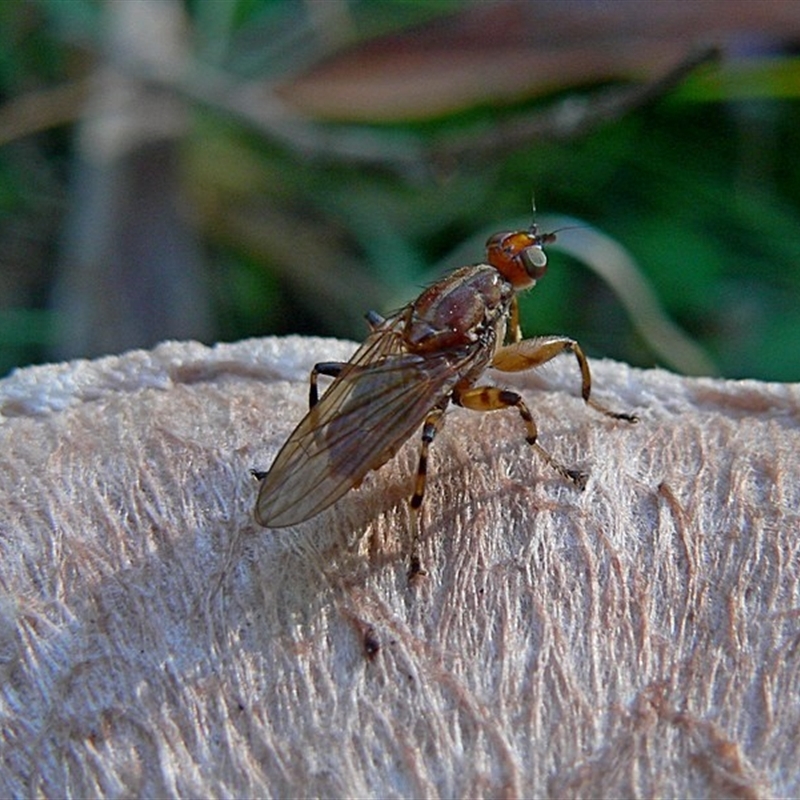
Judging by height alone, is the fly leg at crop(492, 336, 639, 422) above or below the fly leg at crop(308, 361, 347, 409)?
above

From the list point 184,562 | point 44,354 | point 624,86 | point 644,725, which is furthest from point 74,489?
point 624,86

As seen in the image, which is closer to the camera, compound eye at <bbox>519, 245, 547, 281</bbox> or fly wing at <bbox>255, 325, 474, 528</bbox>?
fly wing at <bbox>255, 325, 474, 528</bbox>

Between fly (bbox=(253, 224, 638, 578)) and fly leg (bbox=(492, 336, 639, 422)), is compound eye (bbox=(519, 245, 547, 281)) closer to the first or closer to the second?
fly (bbox=(253, 224, 638, 578))

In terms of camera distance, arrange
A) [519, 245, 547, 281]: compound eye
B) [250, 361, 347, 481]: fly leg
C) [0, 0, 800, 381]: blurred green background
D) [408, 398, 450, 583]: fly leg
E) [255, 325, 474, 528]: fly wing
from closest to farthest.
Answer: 1. [408, 398, 450, 583]: fly leg
2. [255, 325, 474, 528]: fly wing
3. [250, 361, 347, 481]: fly leg
4. [519, 245, 547, 281]: compound eye
5. [0, 0, 800, 381]: blurred green background

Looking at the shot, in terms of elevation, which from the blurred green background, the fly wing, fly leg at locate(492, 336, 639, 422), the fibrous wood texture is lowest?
the fibrous wood texture

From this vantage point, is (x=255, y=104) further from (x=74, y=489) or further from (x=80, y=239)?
(x=74, y=489)

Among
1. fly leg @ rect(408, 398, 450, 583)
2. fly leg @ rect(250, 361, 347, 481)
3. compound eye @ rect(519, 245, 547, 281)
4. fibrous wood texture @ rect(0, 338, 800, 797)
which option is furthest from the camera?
compound eye @ rect(519, 245, 547, 281)

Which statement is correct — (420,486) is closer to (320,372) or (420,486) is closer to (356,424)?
(356,424)

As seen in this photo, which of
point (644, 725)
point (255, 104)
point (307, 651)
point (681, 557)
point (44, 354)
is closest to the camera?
point (644, 725)

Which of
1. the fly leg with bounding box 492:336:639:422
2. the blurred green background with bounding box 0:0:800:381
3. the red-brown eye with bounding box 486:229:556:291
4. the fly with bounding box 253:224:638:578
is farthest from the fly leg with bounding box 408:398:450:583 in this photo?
the blurred green background with bounding box 0:0:800:381
